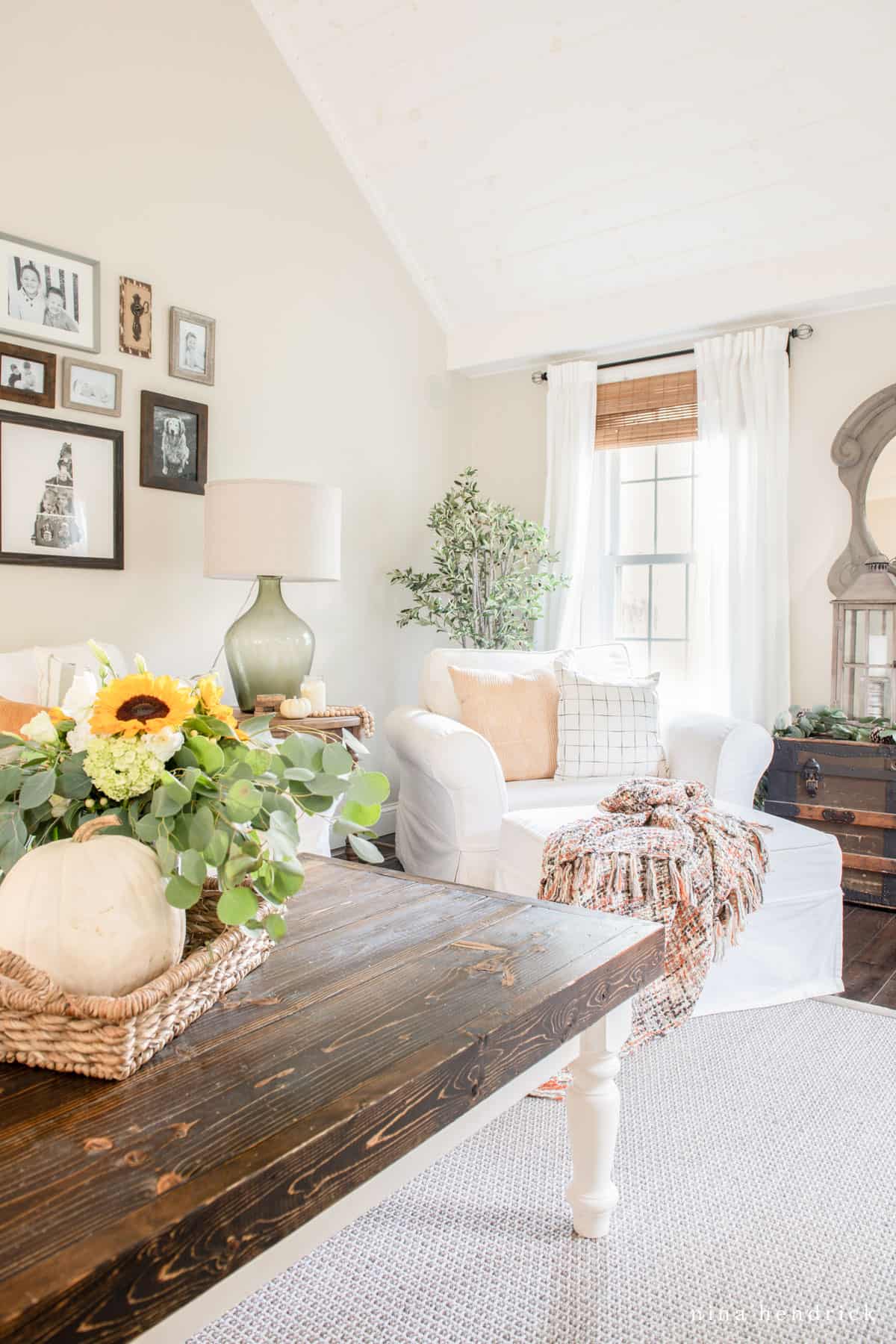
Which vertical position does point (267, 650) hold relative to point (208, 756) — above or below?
above

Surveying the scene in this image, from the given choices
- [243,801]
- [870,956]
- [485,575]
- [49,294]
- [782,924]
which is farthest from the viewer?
[485,575]

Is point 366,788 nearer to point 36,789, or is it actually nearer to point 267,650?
point 36,789

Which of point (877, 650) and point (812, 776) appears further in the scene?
point (877, 650)

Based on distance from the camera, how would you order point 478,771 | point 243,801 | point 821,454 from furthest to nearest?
1. point 821,454
2. point 478,771
3. point 243,801

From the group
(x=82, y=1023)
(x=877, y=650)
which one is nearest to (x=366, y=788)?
(x=82, y=1023)

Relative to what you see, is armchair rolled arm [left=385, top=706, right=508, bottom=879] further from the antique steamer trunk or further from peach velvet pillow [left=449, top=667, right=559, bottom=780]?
the antique steamer trunk

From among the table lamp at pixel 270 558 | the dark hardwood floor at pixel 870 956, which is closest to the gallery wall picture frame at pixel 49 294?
the table lamp at pixel 270 558

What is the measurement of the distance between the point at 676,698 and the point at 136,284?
8.93ft

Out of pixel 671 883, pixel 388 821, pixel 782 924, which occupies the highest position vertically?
pixel 671 883

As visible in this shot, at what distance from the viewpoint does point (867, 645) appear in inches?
141

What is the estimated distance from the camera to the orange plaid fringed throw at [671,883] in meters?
2.06

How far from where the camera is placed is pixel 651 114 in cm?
329

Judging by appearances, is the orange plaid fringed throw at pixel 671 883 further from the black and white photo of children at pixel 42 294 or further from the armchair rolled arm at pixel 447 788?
the black and white photo of children at pixel 42 294

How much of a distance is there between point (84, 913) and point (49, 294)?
2.55 m
